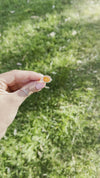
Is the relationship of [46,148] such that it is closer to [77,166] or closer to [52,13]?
[77,166]

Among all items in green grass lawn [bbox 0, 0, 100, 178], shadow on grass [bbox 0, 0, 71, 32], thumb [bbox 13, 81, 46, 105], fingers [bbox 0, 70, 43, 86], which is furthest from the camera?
shadow on grass [bbox 0, 0, 71, 32]

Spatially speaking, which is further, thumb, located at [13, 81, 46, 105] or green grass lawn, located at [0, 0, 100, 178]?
green grass lawn, located at [0, 0, 100, 178]

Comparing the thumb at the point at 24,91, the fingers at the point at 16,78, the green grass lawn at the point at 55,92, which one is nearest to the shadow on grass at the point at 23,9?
the green grass lawn at the point at 55,92

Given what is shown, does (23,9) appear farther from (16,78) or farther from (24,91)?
(24,91)

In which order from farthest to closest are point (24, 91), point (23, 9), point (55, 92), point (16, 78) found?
point (23, 9)
point (55, 92)
point (16, 78)
point (24, 91)

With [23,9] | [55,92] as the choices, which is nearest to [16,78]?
[55,92]

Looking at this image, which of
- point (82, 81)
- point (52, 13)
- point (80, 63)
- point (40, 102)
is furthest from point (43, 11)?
point (40, 102)

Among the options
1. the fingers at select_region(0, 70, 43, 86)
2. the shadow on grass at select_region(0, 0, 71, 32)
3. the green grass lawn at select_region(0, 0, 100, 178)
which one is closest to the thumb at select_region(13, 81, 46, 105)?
the fingers at select_region(0, 70, 43, 86)

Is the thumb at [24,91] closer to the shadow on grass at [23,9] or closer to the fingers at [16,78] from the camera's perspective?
the fingers at [16,78]

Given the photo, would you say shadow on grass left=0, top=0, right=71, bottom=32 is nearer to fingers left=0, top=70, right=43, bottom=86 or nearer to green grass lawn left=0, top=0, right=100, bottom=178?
green grass lawn left=0, top=0, right=100, bottom=178
